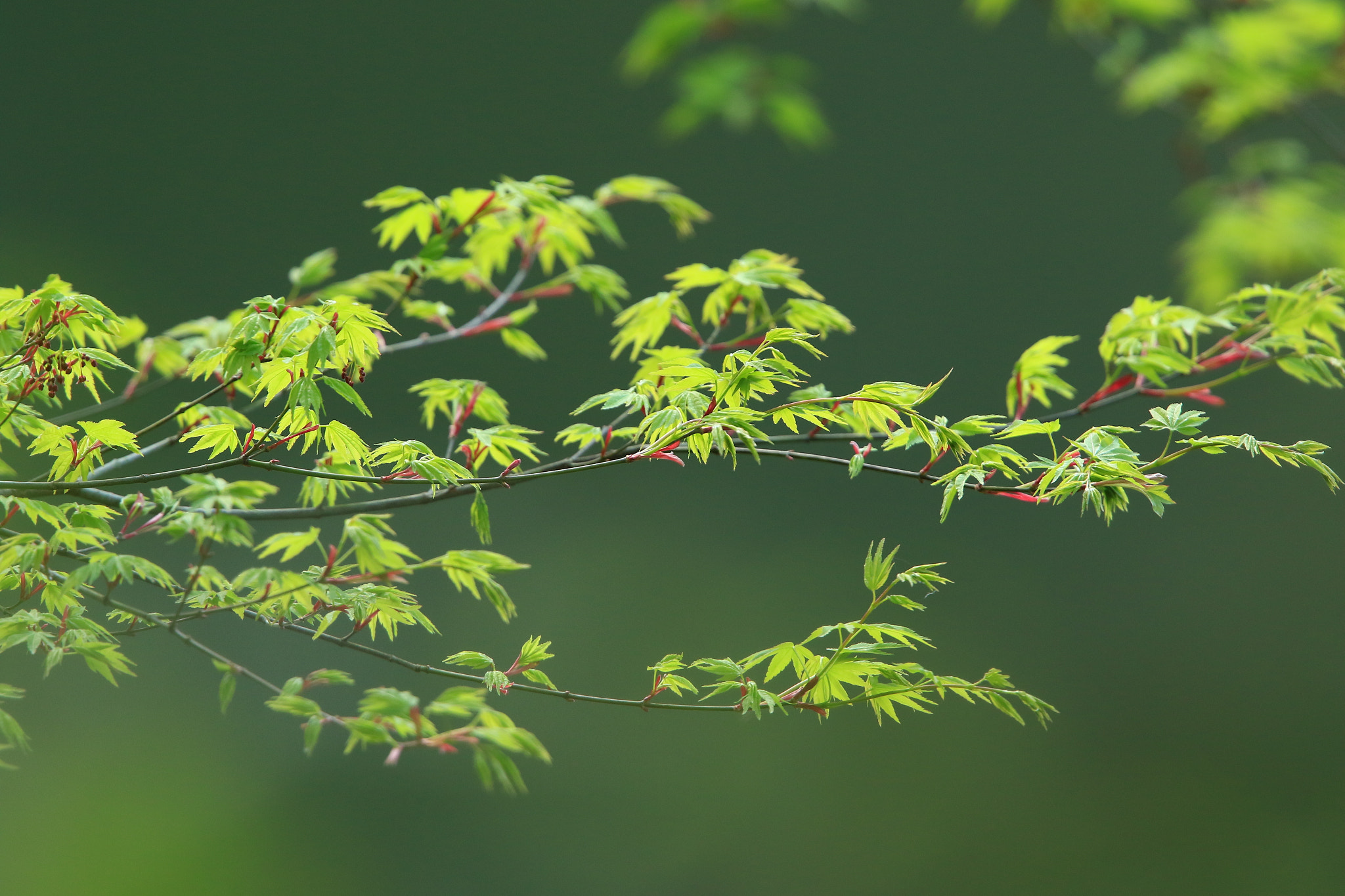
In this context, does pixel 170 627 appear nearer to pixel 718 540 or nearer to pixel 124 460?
pixel 124 460

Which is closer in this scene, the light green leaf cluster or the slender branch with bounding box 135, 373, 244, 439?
the slender branch with bounding box 135, 373, 244, 439

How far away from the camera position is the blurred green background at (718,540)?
362 cm

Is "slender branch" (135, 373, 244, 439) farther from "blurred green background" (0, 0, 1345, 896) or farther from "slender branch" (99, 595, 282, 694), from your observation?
"blurred green background" (0, 0, 1345, 896)

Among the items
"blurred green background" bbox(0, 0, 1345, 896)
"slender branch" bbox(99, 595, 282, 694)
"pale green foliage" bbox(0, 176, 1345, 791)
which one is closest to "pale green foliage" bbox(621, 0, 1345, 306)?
"pale green foliage" bbox(0, 176, 1345, 791)

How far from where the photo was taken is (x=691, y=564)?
163 inches

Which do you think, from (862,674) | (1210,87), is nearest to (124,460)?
(862,674)

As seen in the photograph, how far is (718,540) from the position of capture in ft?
13.7

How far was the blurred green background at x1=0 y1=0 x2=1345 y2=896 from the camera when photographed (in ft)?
11.9

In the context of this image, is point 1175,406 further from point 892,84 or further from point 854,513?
point 892,84

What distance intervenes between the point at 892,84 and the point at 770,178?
0.69 metres

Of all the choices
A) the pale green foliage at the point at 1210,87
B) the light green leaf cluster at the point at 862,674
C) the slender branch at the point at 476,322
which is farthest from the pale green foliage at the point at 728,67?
the light green leaf cluster at the point at 862,674

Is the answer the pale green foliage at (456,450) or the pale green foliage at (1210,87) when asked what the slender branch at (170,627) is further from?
the pale green foliage at (1210,87)

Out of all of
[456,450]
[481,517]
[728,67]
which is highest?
[728,67]

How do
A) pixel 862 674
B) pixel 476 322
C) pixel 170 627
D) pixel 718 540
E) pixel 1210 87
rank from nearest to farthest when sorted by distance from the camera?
pixel 170 627, pixel 862 674, pixel 476 322, pixel 1210 87, pixel 718 540
